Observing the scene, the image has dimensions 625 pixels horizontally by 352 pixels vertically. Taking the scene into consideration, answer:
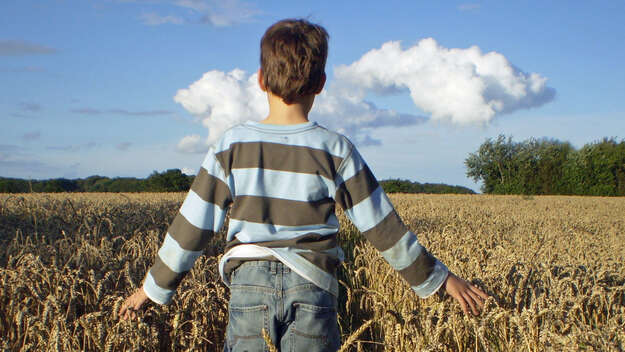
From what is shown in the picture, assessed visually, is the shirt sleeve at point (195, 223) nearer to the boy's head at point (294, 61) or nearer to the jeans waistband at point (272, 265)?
the jeans waistband at point (272, 265)

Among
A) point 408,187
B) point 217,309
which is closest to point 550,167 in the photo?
point 408,187

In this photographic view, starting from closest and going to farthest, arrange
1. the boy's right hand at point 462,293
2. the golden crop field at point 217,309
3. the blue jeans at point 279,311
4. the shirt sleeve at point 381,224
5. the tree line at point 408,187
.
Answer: the blue jeans at point 279,311 → the shirt sleeve at point 381,224 → the boy's right hand at point 462,293 → the golden crop field at point 217,309 → the tree line at point 408,187

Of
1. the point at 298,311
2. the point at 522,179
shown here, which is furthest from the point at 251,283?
→ the point at 522,179

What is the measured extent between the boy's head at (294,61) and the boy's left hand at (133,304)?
1139 mm

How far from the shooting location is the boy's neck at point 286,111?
184 cm

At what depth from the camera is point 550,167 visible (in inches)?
1606

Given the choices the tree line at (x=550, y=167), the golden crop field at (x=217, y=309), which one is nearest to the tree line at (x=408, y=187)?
the tree line at (x=550, y=167)

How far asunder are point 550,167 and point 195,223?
44.9 meters

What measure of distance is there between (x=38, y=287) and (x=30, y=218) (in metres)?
2.53

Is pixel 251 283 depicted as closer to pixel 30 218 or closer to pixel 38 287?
pixel 38 287

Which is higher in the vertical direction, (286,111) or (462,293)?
(286,111)

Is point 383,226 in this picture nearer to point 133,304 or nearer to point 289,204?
point 289,204

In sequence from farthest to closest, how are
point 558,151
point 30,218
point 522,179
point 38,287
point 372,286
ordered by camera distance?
point 558,151 → point 522,179 → point 30,218 → point 372,286 → point 38,287

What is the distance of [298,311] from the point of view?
1.73 metres
